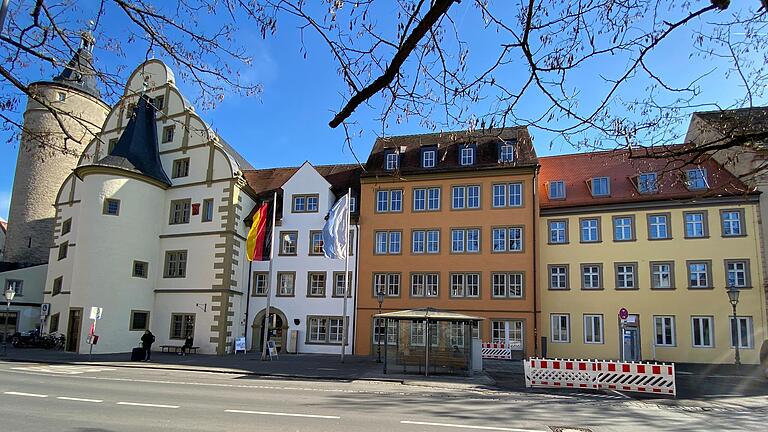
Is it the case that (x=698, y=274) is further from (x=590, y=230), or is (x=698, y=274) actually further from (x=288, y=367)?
(x=288, y=367)

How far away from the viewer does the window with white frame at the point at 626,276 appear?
98.7 feet

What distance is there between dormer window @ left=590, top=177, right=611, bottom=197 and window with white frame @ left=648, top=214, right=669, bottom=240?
293 cm

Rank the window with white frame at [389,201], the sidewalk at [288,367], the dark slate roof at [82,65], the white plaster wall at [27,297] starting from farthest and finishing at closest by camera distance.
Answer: the white plaster wall at [27,297] < the window with white frame at [389,201] < the sidewalk at [288,367] < the dark slate roof at [82,65]

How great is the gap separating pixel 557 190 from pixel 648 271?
7045 mm

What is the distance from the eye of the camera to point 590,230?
31438 mm

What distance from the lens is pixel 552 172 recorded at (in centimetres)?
3497

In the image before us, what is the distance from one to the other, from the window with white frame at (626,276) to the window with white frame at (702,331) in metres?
3.55

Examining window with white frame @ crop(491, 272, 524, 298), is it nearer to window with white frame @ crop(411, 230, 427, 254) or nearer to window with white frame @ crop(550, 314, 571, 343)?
window with white frame @ crop(550, 314, 571, 343)

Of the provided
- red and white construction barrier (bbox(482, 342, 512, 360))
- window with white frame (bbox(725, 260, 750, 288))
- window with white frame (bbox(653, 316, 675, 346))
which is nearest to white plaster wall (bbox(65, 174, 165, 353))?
red and white construction barrier (bbox(482, 342, 512, 360))

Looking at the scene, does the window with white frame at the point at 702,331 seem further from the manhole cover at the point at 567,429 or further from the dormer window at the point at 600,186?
the manhole cover at the point at 567,429

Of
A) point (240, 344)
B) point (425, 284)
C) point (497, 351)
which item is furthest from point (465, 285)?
point (240, 344)

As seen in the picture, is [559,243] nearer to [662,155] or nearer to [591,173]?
[591,173]

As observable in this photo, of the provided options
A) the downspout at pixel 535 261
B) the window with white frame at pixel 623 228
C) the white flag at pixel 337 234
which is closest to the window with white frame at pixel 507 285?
the downspout at pixel 535 261

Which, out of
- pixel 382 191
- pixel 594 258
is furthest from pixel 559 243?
pixel 382 191
